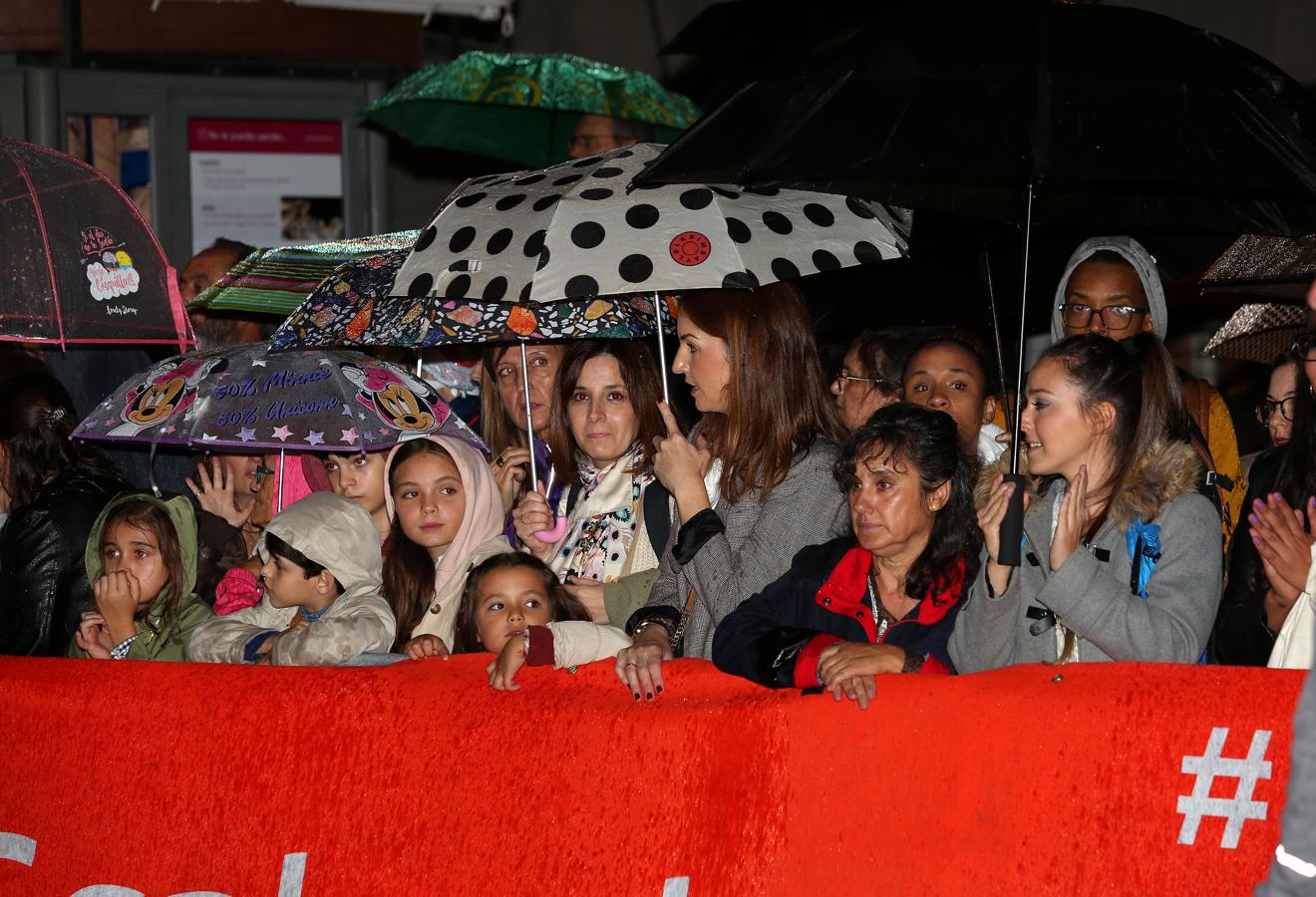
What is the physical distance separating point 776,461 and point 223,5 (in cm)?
717

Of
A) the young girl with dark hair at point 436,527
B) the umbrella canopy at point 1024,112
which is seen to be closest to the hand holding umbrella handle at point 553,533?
the young girl with dark hair at point 436,527

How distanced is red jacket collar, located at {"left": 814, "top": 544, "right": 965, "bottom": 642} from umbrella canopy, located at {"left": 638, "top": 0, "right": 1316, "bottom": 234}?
1017 mm

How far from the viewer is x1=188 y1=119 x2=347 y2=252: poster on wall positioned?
10.6 metres

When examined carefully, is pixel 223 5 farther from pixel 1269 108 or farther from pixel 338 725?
pixel 1269 108

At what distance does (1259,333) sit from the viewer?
6258 mm

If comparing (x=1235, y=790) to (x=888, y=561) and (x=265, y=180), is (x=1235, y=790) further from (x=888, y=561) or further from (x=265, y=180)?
(x=265, y=180)

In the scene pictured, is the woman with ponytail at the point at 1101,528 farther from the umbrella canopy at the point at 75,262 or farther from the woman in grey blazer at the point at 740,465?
the umbrella canopy at the point at 75,262

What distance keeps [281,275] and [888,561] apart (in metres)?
3.67

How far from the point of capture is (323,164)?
35.3 feet

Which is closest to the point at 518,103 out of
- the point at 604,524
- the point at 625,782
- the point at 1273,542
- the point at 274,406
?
the point at 274,406

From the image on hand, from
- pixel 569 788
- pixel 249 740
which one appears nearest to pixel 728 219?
pixel 569 788

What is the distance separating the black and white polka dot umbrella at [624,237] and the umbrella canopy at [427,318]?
0.41 meters

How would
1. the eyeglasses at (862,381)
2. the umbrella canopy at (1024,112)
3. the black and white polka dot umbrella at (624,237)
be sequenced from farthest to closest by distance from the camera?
the eyeglasses at (862,381) < the black and white polka dot umbrella at (624,237) < the umbrella canopy at (1024,112)

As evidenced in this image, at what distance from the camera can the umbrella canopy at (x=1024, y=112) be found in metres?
3.89
